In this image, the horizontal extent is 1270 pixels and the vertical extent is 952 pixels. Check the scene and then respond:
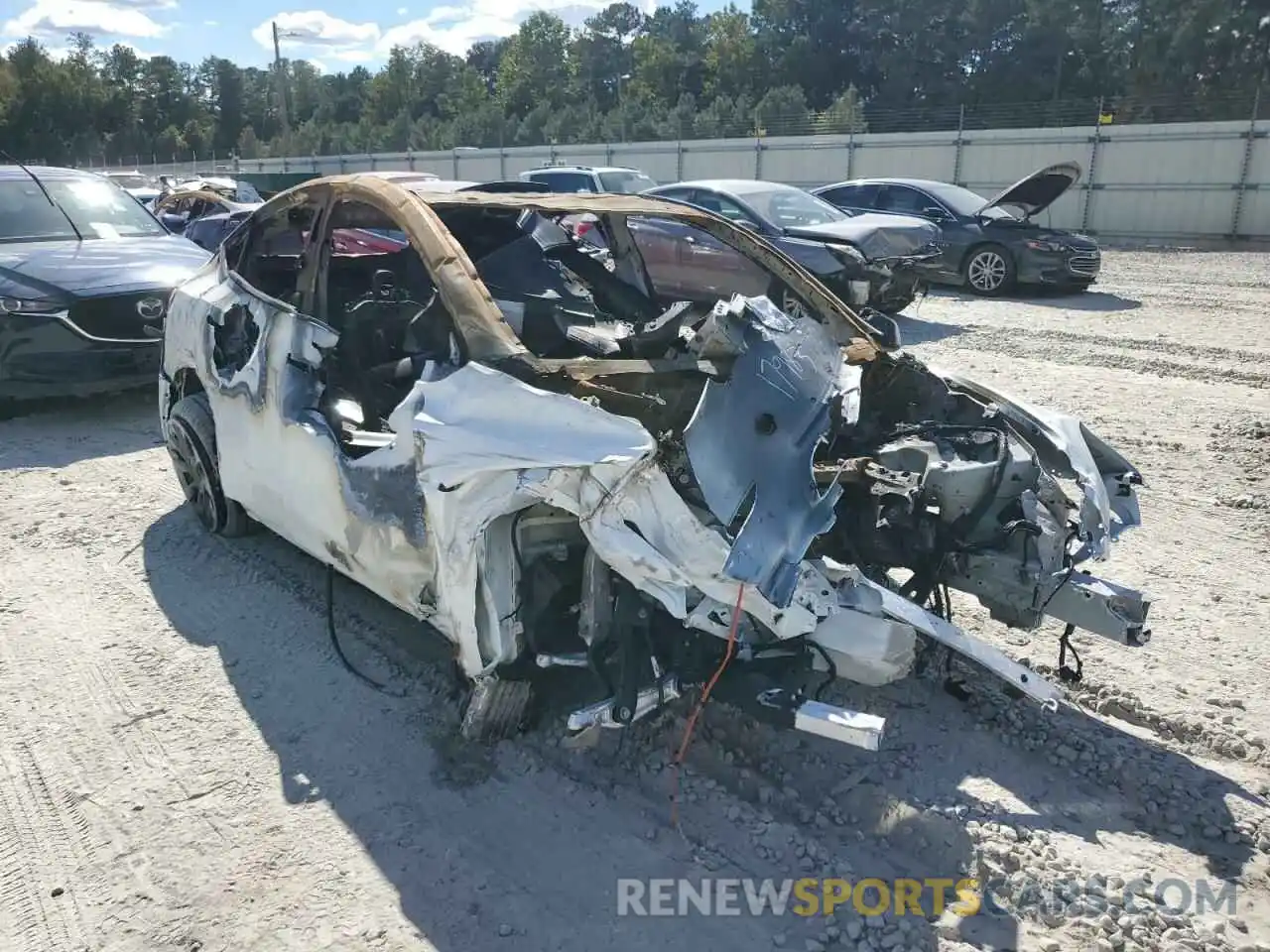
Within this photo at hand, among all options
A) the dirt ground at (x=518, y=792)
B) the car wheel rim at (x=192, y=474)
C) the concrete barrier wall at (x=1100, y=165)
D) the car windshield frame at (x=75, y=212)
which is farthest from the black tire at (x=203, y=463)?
the concrete barrier wall at (x=1100, y=165)

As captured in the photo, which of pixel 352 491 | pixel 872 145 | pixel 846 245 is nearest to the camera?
pixel 352 491

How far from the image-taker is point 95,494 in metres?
5.91

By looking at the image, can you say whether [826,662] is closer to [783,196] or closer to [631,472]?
[631,472]

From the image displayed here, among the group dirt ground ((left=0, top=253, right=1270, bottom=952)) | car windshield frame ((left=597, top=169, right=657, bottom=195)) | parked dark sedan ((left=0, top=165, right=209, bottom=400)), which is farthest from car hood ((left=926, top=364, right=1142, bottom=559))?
car windshield frame ((left=597, top=169, right=657, bottom=195))

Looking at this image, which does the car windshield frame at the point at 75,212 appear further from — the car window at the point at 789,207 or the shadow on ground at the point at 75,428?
the car window at the point at 789,207

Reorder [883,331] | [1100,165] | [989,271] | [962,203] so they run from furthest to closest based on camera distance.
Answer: [1100,165] → [962,203] → [989,271] → [883,331]

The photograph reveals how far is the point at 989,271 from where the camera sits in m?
13.5

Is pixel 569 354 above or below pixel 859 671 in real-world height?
above

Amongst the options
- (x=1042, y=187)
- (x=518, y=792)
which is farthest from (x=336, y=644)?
(x=1042, y=187)

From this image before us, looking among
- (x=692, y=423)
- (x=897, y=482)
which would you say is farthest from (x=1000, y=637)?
(x=692, y=423)

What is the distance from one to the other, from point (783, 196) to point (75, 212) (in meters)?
7.65

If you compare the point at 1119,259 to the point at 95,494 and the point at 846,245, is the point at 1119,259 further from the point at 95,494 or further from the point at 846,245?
the point at 95,494

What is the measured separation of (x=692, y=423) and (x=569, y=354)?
1.06 meters

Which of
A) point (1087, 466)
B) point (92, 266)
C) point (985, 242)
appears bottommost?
point (1087, 466)
